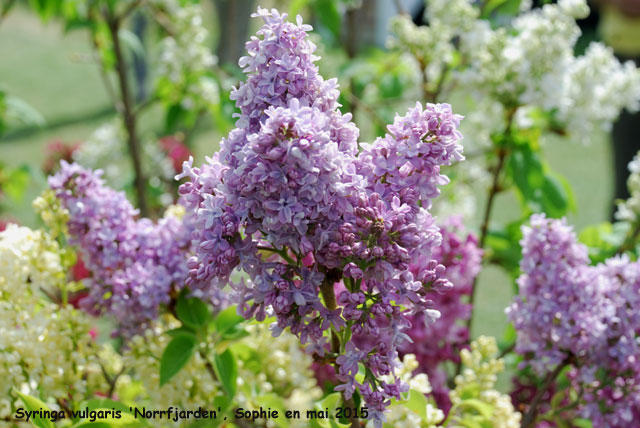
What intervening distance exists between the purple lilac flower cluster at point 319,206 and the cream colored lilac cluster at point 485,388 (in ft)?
0.98

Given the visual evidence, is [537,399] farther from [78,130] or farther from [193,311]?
[78,130]

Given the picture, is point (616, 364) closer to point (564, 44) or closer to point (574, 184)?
point (564, 44)

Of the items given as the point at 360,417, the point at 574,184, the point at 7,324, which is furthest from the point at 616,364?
the point at 574,184

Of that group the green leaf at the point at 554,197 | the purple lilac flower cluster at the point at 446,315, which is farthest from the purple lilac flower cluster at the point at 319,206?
the green leaf at the point at 554,197

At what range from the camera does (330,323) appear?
66 cm

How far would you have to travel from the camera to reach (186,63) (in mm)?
1631

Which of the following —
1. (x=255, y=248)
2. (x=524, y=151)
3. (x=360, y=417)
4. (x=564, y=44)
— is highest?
(x=564, y=44)

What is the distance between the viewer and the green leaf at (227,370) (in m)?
0.85

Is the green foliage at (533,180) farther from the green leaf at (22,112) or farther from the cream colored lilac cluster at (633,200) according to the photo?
the green leaf at (22,112)

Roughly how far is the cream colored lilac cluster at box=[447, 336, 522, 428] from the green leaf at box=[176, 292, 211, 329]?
0.31m

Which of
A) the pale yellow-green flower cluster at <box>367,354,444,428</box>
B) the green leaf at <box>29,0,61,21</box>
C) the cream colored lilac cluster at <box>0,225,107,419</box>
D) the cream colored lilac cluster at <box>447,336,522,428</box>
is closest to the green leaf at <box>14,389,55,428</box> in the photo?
the cream colored lilac cluster at <box>0,225,107,419</box>

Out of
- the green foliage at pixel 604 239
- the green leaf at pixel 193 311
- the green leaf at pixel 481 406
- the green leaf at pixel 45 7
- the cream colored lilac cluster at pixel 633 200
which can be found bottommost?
the green leaf at pixel 481 406

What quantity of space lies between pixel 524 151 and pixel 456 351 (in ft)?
1.26

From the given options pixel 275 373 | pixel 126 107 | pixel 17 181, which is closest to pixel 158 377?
pixel 275 373
